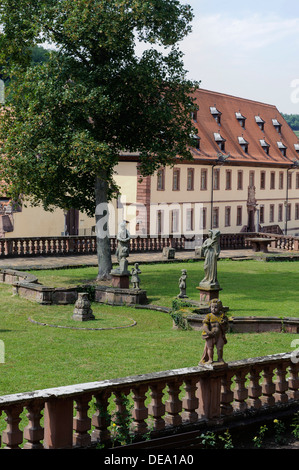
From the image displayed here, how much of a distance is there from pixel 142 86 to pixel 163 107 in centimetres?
131

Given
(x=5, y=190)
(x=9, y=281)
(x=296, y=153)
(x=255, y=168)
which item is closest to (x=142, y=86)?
(x=5, y=190)

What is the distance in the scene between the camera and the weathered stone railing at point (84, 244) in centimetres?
3334

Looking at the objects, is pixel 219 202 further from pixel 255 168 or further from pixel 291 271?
pixel 291 271

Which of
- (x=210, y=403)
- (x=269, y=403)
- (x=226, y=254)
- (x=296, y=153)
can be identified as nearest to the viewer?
(x=210, y=403)

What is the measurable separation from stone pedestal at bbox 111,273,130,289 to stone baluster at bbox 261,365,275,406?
1420 centimetres

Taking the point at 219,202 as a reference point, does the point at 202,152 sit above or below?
above

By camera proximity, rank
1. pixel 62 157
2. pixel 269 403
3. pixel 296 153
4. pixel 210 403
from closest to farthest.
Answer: pixel 210 403, pixel 269 403, pixel 62 157, pixel 296 153

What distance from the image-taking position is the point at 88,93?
24.8 metres

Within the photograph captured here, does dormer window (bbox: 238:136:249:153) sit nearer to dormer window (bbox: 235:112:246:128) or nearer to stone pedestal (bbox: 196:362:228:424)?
dormer window (bbox: 235:112:246:128)

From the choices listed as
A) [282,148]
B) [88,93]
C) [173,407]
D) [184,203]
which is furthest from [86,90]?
[282,148]

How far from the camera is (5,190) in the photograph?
26.4 m

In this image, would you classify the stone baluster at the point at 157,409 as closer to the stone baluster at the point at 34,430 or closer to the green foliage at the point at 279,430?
the stone baluster at the point at 34,430

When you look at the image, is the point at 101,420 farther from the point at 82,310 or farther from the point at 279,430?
the point at 82,310

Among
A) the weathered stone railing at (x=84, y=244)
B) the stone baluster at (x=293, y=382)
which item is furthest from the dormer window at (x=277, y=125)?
the stone baluster at (x=293, y=382)
